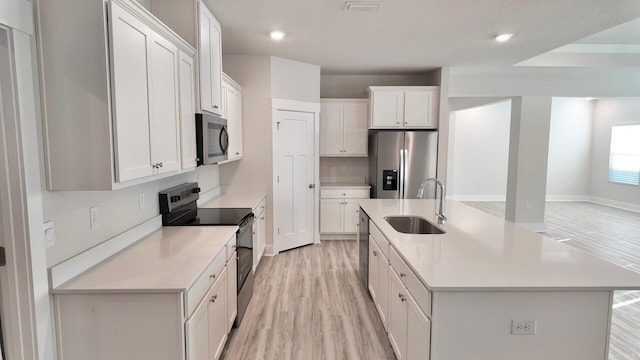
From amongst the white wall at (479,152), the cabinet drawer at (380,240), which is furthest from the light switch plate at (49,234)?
the white wall at (479,152)

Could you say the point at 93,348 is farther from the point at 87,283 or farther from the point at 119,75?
the point at 119,75

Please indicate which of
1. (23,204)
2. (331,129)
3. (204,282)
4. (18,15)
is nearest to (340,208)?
(331,129)

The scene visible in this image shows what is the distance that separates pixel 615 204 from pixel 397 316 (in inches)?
370

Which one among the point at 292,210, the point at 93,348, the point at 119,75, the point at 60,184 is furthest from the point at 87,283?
the point at 292,210

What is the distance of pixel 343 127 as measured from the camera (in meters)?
5.31

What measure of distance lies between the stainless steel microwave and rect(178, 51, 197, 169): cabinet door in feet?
0.24

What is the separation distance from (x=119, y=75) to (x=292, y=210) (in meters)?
3.39

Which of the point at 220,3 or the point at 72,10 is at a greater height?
the point at 220,3

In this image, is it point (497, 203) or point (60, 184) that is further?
point (497, 203)

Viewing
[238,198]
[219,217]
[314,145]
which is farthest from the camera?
[314,145]

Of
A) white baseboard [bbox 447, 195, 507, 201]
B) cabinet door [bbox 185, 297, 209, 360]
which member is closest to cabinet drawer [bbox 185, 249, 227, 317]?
cabinet door [bbox 185, 297, 209, 360]

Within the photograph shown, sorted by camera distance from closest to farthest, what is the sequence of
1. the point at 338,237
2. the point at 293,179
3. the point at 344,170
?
the point at 293,179
the point at 338,237
the point at 344,170

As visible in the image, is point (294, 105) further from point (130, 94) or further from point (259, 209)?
point (130, 94)

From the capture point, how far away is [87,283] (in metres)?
1.58
